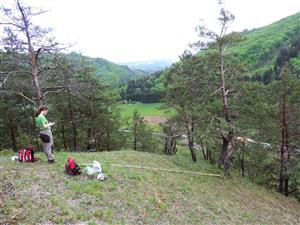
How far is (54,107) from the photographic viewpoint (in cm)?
2695

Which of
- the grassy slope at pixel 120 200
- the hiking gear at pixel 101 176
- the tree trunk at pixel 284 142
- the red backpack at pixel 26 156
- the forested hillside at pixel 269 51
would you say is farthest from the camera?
the forested hillside at pixel 269 51

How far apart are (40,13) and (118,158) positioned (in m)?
8.89

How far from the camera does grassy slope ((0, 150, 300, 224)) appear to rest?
313 inches

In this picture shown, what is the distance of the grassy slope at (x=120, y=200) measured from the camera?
796 cm

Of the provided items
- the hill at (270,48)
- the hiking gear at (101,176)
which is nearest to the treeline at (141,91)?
the hill at (270,48)

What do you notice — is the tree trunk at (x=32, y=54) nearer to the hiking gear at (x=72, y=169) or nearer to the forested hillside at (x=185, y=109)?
the forested hillside at (x=185, y=109)

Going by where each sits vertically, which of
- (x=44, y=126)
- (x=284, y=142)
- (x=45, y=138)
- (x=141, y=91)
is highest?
(x=44, y=126)

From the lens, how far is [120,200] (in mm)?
9547

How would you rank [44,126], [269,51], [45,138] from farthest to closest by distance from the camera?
[269,51] < [45,138] < [44,126]

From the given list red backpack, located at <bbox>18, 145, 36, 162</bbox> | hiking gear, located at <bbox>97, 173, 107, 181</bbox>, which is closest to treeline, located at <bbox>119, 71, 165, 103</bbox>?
red backpack, located at <bbox>18, 145, 36, 162</bbox>

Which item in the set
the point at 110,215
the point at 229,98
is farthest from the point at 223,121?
the point at 110,215

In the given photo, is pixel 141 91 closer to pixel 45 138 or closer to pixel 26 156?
pixel 26 156

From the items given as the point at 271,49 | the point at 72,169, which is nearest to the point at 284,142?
the point at 72,169

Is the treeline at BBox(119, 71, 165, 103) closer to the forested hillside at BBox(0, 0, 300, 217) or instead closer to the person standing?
the forested hillside at BBox(0, 0, 300, 217)
